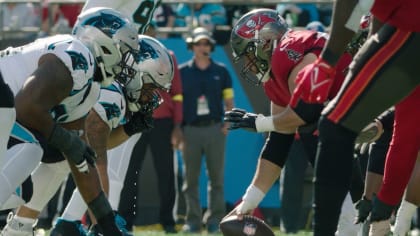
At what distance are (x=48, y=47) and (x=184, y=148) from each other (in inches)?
201

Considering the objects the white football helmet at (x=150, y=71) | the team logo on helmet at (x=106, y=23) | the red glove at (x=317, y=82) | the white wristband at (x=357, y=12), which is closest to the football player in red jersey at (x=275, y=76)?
the white football helmet at (x=150, y=71)

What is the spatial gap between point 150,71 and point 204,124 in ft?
13.1

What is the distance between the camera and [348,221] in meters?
7.07

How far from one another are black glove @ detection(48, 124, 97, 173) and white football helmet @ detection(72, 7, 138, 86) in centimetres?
49

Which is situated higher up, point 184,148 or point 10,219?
point 10,219

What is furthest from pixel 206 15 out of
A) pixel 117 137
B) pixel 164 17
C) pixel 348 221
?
pixel 348 221

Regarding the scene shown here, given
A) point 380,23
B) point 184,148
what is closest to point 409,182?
point 380,23

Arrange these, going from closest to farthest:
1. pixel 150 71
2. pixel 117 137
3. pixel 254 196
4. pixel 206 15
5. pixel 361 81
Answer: pixel 361 81, pixel 254 196, pixel 150 71, pixel 117 137, pixel 206 15

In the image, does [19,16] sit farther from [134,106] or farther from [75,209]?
[75,209]

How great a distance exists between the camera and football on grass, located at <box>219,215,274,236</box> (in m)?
6.53

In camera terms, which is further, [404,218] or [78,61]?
[404,218]

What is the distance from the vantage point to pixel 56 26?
1122cm

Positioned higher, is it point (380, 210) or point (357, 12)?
point (357, 12)

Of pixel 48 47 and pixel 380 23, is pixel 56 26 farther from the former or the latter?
pixel 380 23
